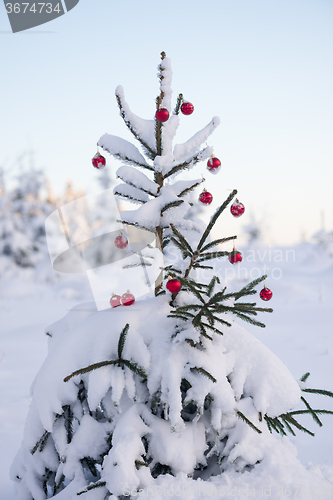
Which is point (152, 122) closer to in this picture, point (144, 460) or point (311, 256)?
point (144, 460)

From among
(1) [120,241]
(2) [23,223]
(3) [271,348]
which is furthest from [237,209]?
(2) [23,223]

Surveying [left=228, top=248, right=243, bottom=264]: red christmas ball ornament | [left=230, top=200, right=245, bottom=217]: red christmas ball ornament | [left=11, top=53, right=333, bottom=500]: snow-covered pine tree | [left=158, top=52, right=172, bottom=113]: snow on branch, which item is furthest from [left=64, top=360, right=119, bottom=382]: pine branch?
[left=158, top=52, right=172, bottom=113]: snow on branch

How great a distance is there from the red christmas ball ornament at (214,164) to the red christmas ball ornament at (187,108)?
378 mm

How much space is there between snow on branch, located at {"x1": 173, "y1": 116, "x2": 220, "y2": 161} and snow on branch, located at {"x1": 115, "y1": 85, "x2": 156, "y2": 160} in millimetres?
171

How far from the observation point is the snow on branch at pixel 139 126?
222 centimetres

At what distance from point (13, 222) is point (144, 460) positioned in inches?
835

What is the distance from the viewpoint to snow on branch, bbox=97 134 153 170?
2.22 m

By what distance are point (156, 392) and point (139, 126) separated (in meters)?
1.65

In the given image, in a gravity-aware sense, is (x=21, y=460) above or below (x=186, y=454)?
below

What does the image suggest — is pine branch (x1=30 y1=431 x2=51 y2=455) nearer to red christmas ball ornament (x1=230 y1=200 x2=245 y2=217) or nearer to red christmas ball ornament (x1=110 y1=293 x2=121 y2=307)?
red christmas ball ornament (x1=110 y1=293 x2=121 y2=307)

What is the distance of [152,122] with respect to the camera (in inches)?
91.5

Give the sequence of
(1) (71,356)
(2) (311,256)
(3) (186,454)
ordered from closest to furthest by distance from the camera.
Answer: (3) (186,454) < (1) (71,356) < (2) (311,256)

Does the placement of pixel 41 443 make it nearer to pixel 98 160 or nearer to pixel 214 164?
pixel 98 160

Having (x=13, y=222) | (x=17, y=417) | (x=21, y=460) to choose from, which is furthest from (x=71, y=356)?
(x=13, y=222)
